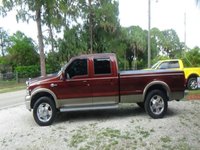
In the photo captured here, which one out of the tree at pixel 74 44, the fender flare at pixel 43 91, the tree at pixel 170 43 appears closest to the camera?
the fender flare at pixel 43 91

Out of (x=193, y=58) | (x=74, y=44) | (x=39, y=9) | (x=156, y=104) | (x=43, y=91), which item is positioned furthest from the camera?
(x=74, y=44)

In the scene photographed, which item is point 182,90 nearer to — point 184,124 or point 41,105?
point 184,124

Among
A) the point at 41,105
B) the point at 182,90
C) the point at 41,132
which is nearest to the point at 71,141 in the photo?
the point at 41,132

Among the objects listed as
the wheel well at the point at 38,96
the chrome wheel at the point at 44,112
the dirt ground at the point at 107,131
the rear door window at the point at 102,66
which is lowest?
the dirt ground at the point at 107,131

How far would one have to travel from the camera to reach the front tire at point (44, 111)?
1088 centimetres

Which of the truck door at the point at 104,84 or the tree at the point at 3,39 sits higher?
the tree at the point at 3,39

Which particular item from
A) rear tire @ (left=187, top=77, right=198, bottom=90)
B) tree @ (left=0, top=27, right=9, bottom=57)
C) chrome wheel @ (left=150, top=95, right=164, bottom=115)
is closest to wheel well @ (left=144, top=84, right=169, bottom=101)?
chrome wheel @ (left=150, top=95, right=164, bottom=115)

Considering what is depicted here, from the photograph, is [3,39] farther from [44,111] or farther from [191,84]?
[44,111]

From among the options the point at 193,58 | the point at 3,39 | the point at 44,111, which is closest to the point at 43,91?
the point at 44,111

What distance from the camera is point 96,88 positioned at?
1110 centimetres

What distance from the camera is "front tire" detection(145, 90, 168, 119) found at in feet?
36.4

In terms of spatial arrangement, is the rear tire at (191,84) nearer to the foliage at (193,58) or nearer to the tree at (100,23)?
the foliage at (193,58)

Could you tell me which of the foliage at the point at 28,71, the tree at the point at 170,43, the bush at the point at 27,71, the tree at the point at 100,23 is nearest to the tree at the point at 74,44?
the tree at the point at 100,23

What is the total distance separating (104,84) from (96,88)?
0.89 ft
